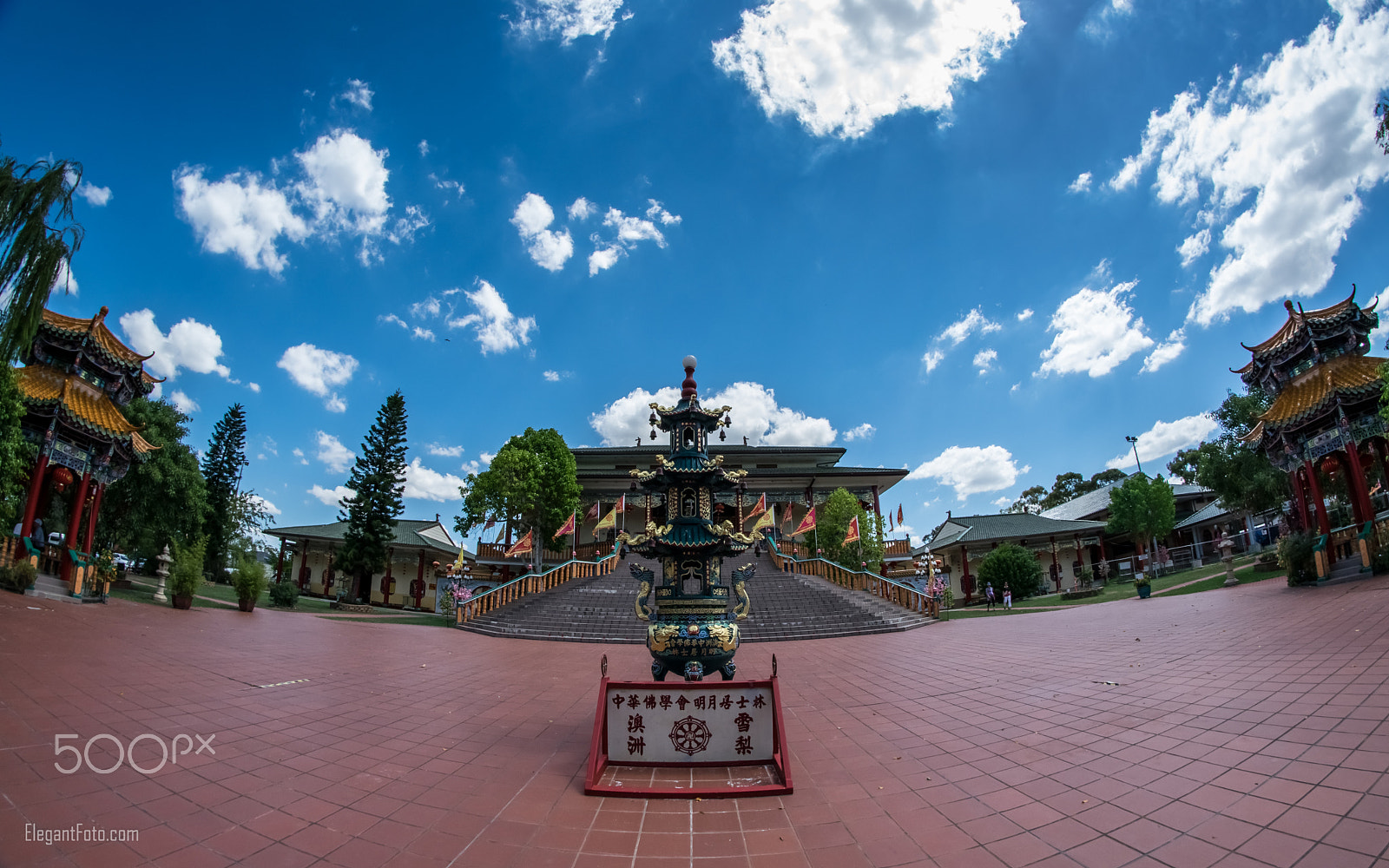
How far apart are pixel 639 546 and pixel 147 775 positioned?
4.47 m

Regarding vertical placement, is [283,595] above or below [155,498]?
below

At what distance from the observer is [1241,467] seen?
2570cm

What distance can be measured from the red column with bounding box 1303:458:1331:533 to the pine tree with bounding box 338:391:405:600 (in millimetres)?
35924

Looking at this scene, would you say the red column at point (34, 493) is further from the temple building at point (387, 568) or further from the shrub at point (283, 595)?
the temple building at point (387, 568)

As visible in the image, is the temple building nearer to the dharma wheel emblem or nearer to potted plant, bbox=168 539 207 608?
potted plant, bbox=168 539 207 608

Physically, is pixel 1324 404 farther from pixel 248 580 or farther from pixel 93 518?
pixel 93 518

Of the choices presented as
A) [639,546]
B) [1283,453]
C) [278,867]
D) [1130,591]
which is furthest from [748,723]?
[1130,591]

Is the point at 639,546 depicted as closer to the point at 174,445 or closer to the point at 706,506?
the point at 706,506

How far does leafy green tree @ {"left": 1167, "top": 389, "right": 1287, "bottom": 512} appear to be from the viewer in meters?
24.5

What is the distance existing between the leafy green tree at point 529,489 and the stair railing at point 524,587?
3.38m

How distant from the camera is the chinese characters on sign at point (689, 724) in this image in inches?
184

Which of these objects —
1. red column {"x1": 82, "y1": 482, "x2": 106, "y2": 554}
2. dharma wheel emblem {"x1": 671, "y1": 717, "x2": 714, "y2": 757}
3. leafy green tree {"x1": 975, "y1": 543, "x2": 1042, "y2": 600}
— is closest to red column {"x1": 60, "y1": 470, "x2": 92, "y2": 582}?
red column {"x1": 82, "y1": 482, "x2": 106, "y2": 554}

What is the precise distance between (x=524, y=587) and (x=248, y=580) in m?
8.29

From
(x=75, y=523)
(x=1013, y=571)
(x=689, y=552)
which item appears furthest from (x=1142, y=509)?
(x=75, y=523)
